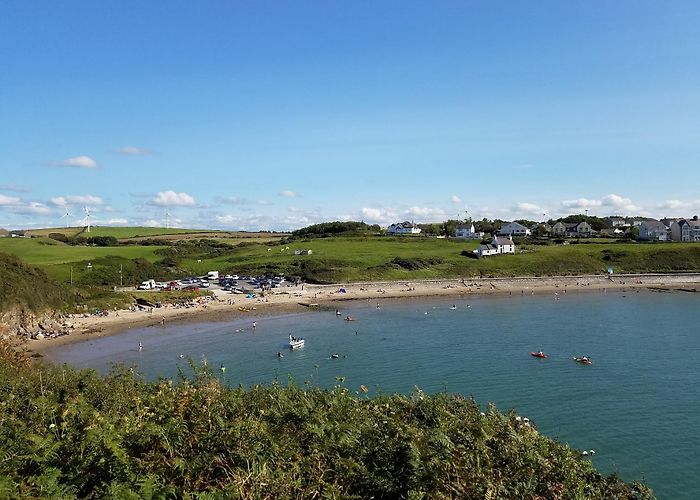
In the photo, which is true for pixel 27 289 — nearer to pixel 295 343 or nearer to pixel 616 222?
pixel 295 343

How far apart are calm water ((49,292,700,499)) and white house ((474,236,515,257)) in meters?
41.3

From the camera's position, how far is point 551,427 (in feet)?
97.1

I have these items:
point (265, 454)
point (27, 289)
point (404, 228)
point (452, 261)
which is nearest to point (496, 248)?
point (452, 261)

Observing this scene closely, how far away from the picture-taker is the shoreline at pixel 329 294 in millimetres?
63188

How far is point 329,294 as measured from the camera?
9150 cm

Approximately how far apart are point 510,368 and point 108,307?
5310 cm

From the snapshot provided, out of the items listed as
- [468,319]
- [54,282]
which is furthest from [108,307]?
[468,319]

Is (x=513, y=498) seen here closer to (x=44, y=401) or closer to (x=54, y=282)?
(x=44, y=401)

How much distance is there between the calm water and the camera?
93.5 ft

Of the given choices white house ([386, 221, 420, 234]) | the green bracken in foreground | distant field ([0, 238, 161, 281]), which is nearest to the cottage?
white house ([386, 221, 420, 234])

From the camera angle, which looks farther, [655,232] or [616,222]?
[616,222]

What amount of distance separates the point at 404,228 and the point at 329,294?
312 feet

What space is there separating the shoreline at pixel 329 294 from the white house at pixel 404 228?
254 ft

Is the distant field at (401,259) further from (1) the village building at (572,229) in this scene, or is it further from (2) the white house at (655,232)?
(1) the village building at (572,229)
